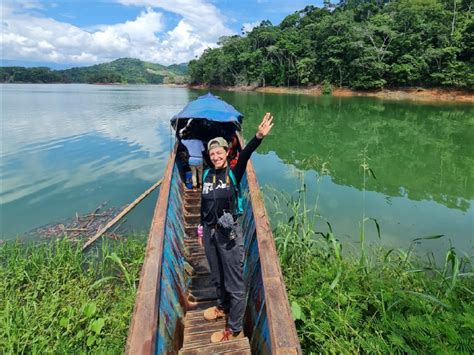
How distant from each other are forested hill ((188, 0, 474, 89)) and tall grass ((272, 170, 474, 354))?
34.3 meters

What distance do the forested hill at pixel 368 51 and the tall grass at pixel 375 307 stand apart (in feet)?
112

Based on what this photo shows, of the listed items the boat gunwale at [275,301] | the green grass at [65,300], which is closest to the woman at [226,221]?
the boat gunwale at [275,301]

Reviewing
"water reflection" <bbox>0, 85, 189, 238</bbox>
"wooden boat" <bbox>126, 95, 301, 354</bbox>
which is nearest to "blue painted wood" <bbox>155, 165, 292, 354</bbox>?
"wooden boat" <bbox>126, 95, 301, 354</bbox>

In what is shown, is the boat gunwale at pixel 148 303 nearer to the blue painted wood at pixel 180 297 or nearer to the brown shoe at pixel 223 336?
the blue painted wood at pixel 180 297

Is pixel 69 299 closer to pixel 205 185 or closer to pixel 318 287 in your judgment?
pixel 205 185

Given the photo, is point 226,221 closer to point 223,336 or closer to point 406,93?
point 223,336

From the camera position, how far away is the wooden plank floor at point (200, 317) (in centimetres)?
247

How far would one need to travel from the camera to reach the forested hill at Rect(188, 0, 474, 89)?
103 feet

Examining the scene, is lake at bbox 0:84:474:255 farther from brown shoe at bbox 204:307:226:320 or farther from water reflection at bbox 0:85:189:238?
brown shoe at bbox 204:307:226:320

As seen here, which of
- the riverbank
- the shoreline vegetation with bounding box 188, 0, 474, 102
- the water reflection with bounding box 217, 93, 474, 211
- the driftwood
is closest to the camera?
the driftwood

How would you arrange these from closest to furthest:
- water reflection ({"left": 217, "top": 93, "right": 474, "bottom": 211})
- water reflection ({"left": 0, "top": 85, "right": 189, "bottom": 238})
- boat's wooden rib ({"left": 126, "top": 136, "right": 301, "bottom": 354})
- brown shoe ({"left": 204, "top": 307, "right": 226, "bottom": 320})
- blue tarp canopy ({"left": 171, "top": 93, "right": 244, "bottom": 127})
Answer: boat's wooden rib ({"left": 126, "top": 136, "right": 301, "bottom": 354}), brown shoe ({"left": 204, "top": 307, "right": 226, "bottom": 320}), blue tarp canopy ({"left": 171, "top": 93, "right": 244, "bottom": 127}), water reflection ({"left": 0, "top": 85, "right": 189, "bottom": 238}), water reflection ({"left": 217, "top": 93, "right": 474, "bottom": 211})

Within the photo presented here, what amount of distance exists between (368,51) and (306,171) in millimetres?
33310

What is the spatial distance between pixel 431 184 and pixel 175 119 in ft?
24.0

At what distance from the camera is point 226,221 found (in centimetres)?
246
